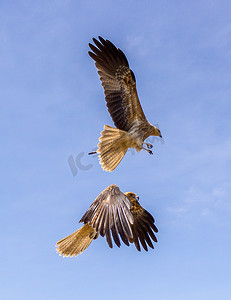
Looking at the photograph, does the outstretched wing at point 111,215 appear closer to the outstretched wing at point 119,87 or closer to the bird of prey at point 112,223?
the bird of prey at point 112,223

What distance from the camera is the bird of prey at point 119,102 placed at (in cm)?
898

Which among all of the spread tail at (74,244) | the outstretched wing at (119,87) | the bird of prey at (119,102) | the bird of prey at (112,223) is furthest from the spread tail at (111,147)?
the spread tail at (74,244)

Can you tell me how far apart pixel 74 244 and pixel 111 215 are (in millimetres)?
1625

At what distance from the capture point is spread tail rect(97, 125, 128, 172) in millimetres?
8828

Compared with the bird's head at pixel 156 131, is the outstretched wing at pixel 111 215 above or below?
below

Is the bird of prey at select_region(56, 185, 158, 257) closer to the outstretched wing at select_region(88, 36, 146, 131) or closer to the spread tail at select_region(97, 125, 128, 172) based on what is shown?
the spread tail at select_region(97, 125, 128, 172)

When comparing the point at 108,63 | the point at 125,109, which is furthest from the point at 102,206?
the point at 108,63

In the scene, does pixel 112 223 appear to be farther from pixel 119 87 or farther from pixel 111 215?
pixel 119 87

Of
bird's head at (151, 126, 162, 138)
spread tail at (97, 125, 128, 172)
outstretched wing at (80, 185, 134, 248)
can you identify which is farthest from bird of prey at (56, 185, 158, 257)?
bird's head at (151, 126, 162, 138)

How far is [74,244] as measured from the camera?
897 cm

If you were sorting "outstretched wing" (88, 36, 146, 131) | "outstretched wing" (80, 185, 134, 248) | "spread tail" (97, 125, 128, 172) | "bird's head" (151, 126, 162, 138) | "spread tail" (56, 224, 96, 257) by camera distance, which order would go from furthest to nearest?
"bird's head" (151, 126, 162, 138), "outstretched wing" (88, 36, 146, 131), "spread tail" (56, 224, 96, 257), "spread tail" (97, 125, 128, 172), "outstretched wing" (80, 185, 134, 248)

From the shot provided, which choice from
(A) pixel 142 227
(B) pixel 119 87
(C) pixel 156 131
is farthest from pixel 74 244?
(B) pixel 119 87

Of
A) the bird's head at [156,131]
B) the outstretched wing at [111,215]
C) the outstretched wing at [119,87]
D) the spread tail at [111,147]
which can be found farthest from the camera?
the bird's head at [156,131]

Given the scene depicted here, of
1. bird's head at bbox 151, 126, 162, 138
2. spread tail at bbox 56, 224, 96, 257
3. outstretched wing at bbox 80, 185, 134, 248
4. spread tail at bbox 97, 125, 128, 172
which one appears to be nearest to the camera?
outstretched wing at bbox 80, 185, 134, 248
